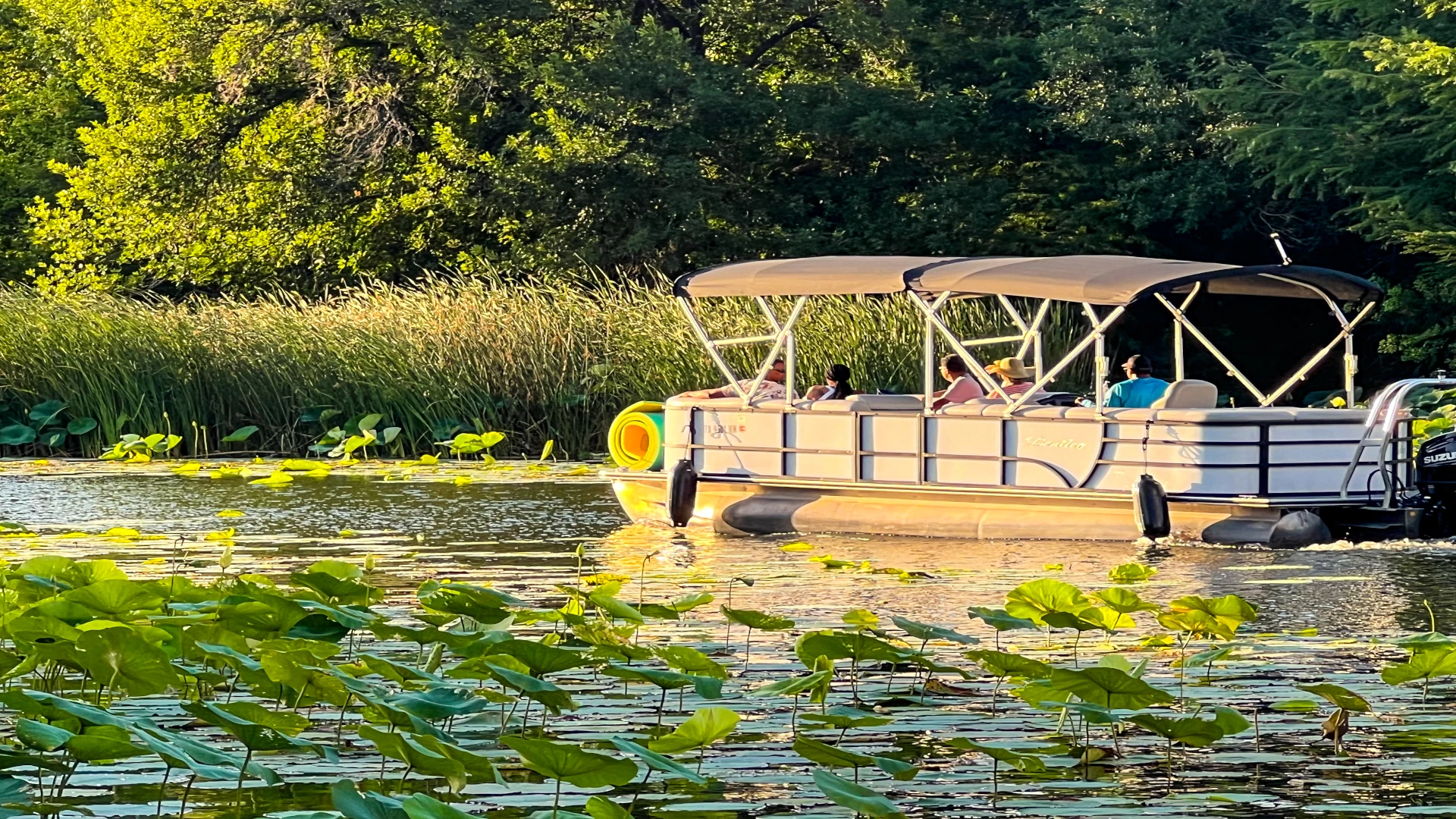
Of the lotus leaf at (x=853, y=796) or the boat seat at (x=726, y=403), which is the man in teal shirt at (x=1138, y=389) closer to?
the boat seat at (x=726, y=403)

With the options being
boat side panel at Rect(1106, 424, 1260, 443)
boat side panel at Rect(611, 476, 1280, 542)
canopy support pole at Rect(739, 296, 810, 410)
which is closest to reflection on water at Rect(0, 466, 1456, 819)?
boat side panel at Rect(611, 476, 1280, 542)

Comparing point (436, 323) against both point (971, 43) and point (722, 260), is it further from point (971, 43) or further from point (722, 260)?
point (971, 43)

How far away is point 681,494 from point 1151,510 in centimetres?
408

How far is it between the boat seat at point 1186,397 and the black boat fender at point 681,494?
3.78 metres

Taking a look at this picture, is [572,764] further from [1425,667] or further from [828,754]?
[1425,667]

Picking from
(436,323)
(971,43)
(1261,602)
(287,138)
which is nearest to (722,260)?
(971,43)

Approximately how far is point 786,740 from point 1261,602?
505 centimetres

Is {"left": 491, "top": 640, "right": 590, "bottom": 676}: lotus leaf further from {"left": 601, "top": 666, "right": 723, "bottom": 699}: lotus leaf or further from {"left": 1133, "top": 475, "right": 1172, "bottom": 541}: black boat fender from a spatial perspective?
{"left": 1133, "top": 475, "right": 1172, "bottom": 541}: black boat fender

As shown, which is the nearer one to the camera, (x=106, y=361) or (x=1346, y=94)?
(x=106, y=361)

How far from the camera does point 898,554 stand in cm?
1523

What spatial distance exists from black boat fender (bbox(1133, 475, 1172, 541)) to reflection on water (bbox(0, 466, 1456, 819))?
0.15m

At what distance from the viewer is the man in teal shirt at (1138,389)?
16.2 meters

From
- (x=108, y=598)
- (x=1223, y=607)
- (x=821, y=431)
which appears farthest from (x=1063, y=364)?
(x=108, y=598)

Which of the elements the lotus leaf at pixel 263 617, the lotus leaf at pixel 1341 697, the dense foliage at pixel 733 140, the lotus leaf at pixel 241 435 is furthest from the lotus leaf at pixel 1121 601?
→ the dense foliage at pixel 733 140
